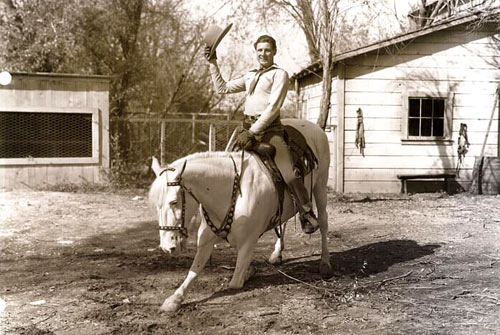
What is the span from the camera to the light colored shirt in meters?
4.77

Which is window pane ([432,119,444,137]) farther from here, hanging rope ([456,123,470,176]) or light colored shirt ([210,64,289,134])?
light colored shirt ([210,64,289,134])

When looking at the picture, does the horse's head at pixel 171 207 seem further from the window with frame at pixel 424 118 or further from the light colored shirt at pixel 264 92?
the window with frame at pixel 424 118

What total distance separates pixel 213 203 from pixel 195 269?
0.61 m

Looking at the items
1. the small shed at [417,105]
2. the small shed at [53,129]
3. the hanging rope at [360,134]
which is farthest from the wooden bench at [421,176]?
the small shed at [53,129]

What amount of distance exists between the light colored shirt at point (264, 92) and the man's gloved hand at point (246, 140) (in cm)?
8

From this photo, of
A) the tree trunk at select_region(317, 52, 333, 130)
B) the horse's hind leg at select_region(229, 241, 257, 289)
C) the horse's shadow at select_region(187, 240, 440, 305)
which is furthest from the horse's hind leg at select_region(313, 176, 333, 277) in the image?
the tree trunk at select_region(317, 52, 333, 130)

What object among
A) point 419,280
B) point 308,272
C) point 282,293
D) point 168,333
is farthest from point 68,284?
point 419,280

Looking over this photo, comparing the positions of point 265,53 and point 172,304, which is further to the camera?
point 265,53

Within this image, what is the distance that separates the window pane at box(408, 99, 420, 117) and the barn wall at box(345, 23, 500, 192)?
0.32 m

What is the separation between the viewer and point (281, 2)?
11336 mm

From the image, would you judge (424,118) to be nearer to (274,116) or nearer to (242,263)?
(274,116)

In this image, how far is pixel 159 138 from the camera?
15.4 metres

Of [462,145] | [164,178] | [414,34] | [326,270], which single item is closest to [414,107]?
[462,145]

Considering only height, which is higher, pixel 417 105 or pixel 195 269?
pixel 417 105
